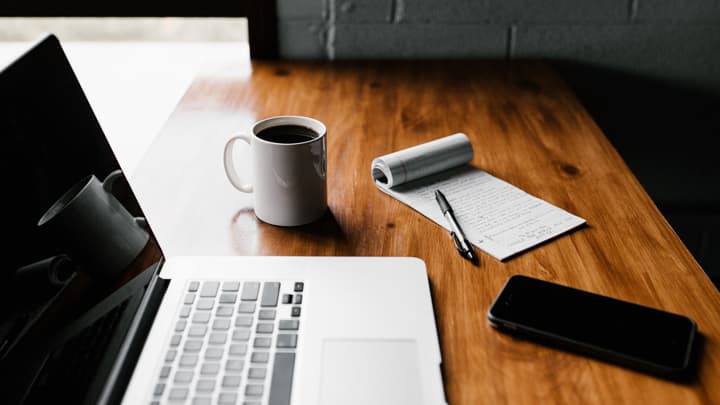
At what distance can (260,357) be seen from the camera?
0.61 meters

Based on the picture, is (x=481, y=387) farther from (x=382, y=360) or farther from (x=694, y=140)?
(x=694, y=140)

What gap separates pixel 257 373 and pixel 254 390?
2 cm

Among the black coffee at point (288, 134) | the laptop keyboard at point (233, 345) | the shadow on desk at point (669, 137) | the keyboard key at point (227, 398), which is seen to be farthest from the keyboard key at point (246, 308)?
the shadow on desk at point (669, 137)

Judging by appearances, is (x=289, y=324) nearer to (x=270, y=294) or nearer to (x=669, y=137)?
(x=270, y=294)

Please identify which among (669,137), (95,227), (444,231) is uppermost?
(95,227)

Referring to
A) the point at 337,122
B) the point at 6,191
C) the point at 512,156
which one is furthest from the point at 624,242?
the point at 6,191

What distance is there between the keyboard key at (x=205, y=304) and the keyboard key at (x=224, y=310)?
11 mm

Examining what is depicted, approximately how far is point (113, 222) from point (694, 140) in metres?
1.35

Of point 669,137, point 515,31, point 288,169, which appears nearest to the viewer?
point 288,169

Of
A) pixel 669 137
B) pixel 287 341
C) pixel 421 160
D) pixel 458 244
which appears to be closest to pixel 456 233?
pixel 458 244

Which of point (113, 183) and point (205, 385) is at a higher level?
point (113, 183)

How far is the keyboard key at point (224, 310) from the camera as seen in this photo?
0.67m

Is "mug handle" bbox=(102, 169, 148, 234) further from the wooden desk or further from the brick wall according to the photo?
the brick wall

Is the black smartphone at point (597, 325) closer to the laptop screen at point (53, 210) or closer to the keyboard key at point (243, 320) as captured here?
the keyboard key at point (243, 320)
